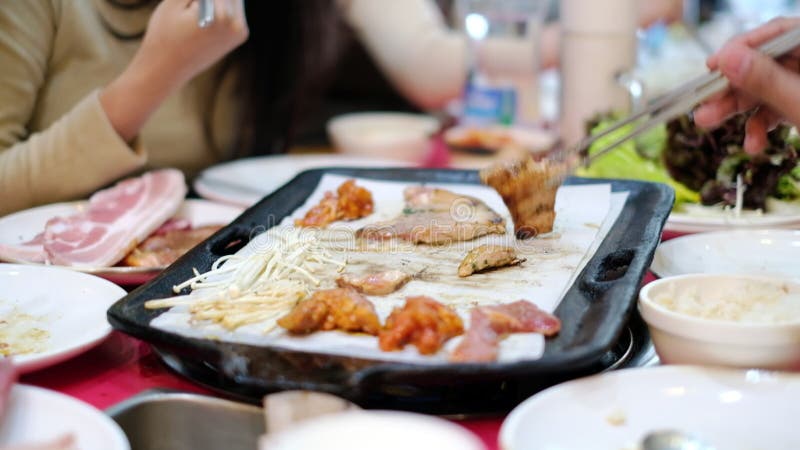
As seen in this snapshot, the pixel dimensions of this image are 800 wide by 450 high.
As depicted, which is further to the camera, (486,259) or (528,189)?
(528,189)

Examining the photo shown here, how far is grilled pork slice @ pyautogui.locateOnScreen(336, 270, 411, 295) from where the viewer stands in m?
1.59

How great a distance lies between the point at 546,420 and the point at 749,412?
0.97 feet

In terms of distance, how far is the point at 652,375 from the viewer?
4.21ft

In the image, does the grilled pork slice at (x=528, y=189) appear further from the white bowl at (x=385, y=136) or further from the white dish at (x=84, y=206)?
the white bowl at (x=385, y=136)

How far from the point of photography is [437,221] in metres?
2.01

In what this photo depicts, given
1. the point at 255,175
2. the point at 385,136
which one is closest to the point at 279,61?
the point at 385,136

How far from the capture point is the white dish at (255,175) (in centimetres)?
268

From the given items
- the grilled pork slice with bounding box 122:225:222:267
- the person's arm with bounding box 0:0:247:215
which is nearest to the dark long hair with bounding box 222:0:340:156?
the person's arm with bounding box 0:0:247:215

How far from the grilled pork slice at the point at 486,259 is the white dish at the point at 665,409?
1.53ft

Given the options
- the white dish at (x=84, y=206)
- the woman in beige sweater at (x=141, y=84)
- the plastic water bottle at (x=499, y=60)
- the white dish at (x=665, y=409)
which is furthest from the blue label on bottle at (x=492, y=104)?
the white dish at (x=665, y=409)

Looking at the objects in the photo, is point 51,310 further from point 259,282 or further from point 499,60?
point 499,60

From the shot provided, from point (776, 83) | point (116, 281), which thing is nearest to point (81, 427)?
point (116, 281)

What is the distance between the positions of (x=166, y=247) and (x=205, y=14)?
0.58 m

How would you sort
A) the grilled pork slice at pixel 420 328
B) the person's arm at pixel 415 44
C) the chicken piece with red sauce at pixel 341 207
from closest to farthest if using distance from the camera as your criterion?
1. the grilled pork slice at pixel 420 328
2. the chicken piece with red sauce at pixel 341 207
3. the person's arm at pixel 415 44
